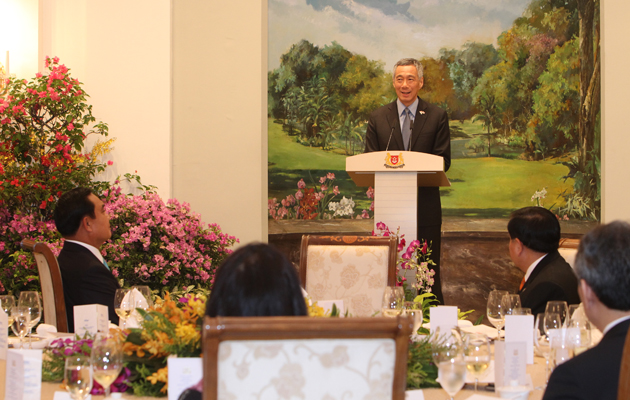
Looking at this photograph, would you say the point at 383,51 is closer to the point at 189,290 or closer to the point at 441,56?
the point at 441,56

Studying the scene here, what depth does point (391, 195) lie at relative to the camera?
11.4 feet

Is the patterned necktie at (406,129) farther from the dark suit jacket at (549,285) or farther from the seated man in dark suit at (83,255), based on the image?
the seated man in dark suit at (83,255)

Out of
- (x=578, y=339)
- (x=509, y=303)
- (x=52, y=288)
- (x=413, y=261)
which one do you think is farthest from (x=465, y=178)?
(x=578, y=339)

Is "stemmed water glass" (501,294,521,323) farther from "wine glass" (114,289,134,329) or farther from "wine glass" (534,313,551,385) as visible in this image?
"wine glass" (114,289,134,329)

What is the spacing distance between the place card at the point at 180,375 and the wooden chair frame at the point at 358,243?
161 centimetres

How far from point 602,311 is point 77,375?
1156mm

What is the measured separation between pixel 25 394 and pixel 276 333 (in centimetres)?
80

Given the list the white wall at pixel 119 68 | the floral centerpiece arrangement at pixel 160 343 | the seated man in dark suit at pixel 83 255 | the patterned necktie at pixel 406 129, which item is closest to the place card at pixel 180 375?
the floral centerpiece arrangement at pixel 160 343

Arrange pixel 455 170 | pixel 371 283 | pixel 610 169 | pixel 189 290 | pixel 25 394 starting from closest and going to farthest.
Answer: pixel 25 394
pixel 371 283
pixel 189 290
pixel 610 169
pixel 455 170

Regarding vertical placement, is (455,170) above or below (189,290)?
above

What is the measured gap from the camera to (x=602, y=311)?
1.40 m

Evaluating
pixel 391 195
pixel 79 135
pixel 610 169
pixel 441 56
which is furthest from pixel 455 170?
pixel 79 135

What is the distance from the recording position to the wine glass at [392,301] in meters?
2.15

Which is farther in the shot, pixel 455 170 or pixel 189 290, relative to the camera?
pixel 455 170
